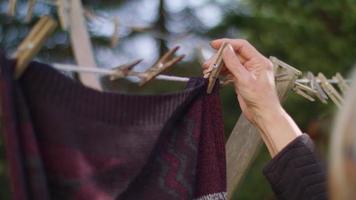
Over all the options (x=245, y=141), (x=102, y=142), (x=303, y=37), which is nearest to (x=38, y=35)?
(x=102, y=142)

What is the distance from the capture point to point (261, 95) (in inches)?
46.6

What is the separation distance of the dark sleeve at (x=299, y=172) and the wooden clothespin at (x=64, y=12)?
576 mm

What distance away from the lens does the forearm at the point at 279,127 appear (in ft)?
3.94

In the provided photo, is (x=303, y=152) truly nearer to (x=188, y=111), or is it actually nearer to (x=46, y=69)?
(x=188, y=111)

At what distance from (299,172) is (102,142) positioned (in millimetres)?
365

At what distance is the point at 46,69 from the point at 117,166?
16cm

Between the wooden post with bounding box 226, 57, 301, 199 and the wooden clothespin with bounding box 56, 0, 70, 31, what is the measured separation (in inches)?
17.2

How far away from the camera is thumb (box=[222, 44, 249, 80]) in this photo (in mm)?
1145

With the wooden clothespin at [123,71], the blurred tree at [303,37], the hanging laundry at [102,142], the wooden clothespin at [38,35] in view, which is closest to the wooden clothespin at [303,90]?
the hanging laundry at [102,142]

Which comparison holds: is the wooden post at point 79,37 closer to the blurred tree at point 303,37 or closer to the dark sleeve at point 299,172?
the dark sleeve at point 299,172

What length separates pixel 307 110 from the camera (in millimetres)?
4875

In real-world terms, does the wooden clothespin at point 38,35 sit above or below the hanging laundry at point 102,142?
above

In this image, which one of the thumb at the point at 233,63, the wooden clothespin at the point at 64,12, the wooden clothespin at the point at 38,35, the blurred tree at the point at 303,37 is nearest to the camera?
the wooden clothespin at the point at 38,35

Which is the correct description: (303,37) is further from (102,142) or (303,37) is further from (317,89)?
(102,142)
